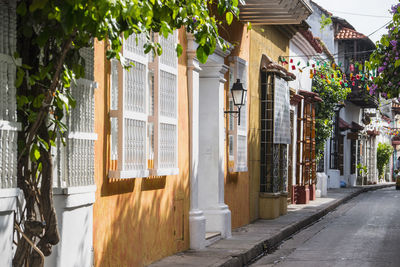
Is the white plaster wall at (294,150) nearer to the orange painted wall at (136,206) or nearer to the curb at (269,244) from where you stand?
the curb at (269,244)

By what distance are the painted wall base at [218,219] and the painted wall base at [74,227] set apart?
17.8 feet

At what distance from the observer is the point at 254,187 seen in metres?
16.8

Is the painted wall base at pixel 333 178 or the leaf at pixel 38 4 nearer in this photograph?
the leaf at pixel 38 4

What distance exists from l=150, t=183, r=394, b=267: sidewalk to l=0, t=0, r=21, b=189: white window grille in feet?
13.8

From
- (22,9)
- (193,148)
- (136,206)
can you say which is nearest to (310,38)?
(193,148)

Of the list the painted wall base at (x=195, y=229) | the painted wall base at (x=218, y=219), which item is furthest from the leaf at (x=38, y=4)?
the painted wall base at (x=218, y=219)

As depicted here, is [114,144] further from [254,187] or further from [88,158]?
[254,187]

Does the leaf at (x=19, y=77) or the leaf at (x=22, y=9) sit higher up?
the leaf at (x=22, y=9)

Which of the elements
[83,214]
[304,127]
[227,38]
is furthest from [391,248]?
[304,127]

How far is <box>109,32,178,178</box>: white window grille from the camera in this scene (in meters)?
8.41

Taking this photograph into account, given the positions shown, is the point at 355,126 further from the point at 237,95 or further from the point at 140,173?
the point at 140,173

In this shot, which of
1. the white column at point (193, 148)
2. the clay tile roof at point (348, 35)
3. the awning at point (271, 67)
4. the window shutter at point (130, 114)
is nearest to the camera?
the window shutter at point (130, 114)

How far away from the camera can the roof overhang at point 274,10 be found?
13.8 meters

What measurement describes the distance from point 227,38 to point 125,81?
5.57 m
